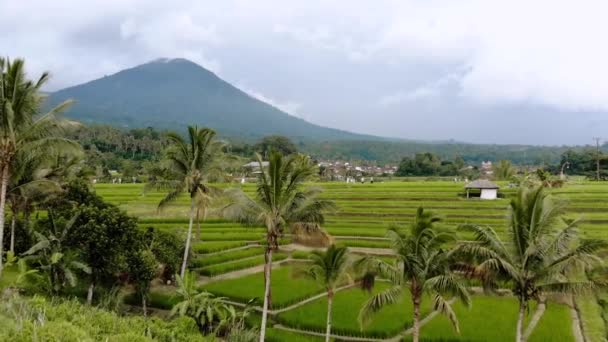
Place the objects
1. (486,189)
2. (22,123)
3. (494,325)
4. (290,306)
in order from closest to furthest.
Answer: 1. (22,123)
2. (494,325)
3. (290,306)
4. (486,189)

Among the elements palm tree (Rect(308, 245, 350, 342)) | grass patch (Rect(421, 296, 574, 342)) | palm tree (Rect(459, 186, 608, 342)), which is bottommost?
grass patch (Rect(421, 296, 574, 342))

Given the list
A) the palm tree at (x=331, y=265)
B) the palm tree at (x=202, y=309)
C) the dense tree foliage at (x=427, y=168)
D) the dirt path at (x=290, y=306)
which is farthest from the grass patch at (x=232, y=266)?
the dense tree foliage at (x=427, y=168)

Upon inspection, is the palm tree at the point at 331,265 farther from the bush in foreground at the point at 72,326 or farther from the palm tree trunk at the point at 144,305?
the palm tree trunk at the point at 144,305

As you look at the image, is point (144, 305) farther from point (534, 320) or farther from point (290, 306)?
point (534, 320)

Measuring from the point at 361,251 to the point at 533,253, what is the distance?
12.7 meters

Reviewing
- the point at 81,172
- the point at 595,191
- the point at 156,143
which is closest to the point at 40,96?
the point at 81,172

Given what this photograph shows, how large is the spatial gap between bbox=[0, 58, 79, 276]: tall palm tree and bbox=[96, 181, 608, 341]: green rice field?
777 cm

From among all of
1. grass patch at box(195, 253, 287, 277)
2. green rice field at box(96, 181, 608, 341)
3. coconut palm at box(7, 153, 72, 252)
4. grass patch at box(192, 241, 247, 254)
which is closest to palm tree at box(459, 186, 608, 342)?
green rice field at box(96, 181, 608, 341)

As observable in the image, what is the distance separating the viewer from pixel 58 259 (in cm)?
1389

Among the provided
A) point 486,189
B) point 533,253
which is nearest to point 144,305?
point 533,253

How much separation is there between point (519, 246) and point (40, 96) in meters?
15.1

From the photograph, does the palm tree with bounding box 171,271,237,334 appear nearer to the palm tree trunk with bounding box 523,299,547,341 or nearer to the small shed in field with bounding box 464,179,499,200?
the palm tree trunk with bounding box 523,299,547,341

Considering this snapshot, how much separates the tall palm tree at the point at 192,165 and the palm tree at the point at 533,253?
995 centimetres

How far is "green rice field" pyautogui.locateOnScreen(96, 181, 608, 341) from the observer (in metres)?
13.9
